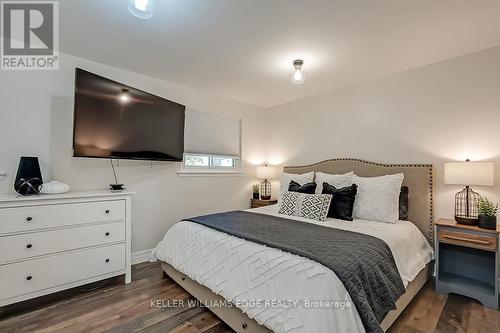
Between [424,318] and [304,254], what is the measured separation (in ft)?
4.28

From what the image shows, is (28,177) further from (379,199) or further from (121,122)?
(379,199)

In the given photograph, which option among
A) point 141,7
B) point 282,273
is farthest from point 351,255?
point 141,7

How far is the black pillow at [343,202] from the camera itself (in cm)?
268

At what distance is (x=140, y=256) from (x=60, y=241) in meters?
1.10

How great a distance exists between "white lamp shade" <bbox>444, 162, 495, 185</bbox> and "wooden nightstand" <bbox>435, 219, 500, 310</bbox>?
427 millimetres

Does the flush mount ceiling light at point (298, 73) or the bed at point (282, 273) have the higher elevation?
the flush mount ceiling light at point (298, 73)

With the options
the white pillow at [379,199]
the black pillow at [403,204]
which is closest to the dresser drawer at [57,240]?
the white pillow at [379,199]

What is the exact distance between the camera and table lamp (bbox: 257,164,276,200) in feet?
14.0

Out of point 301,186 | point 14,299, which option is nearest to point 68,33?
point 14,299

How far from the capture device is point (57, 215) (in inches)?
84.0

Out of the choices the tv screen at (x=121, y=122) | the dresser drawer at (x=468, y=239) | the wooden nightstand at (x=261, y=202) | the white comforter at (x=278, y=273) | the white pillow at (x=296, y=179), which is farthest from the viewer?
the wooden nightstand at (x=261, y=202)

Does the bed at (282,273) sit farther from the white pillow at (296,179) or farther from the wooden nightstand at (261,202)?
the wooden nightstand at (261,202)

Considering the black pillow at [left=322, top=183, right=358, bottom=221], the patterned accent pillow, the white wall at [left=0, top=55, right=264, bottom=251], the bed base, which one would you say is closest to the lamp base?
the bed base

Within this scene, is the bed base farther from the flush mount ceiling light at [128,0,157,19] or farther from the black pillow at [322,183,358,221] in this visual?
the flush mount ceiling light at [128,0,157,19]
